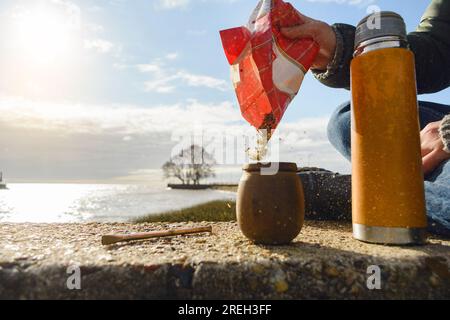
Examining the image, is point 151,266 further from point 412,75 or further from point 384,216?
point 412,75

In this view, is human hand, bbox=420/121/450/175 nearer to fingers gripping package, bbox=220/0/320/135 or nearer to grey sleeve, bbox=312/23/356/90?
grey sleeve, bbox=312/23/356/90

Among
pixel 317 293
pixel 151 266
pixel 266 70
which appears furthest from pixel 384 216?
pixel 151 266

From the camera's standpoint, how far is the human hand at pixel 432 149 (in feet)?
5.40

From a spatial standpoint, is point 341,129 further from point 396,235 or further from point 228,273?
point 228,273

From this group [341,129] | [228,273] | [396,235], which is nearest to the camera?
[228,273]

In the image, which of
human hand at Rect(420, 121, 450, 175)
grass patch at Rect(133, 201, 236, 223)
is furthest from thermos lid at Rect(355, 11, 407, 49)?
grass patch at Rect(133, 201, 236, 223)

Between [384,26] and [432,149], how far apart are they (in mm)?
720

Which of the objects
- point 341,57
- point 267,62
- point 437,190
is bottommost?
point 437,190

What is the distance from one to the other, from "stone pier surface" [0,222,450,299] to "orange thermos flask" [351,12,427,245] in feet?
0.33

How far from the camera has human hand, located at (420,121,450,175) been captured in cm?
165

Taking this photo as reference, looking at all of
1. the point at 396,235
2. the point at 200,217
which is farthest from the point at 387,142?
the point at 200,217

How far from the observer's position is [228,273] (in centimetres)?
101

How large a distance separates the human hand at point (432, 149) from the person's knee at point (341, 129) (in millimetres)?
521

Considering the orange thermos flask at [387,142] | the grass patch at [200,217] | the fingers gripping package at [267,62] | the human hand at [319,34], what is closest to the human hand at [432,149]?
the orange thermos flask at [387,142]
